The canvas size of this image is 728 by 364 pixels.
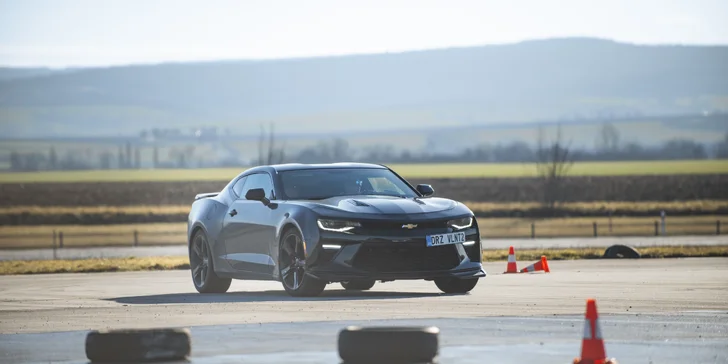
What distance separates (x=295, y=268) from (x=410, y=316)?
3465 mm

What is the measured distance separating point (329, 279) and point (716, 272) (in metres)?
8.47

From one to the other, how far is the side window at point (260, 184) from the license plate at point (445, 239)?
240 centimetres

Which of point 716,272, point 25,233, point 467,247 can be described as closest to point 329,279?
point 467,247

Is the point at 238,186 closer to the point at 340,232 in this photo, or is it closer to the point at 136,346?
the point at 340,232

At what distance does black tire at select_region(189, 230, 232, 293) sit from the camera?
19.7 meters

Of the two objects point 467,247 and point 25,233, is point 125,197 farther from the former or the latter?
point 467,247

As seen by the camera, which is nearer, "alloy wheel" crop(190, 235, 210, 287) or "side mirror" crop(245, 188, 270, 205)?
"side mirror" crop(245, 188, 270, 205)

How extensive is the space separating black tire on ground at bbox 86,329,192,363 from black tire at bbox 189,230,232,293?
28.5ft

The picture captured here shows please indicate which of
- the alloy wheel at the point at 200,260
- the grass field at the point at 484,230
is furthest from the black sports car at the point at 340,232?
the grass field at the point at 484,230

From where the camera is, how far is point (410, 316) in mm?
14469

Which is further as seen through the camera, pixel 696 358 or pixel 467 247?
pixel 467 247

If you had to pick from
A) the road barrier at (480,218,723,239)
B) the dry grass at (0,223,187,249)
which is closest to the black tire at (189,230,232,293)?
the dry grass at (0,223,187,249)

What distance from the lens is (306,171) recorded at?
18922 mm

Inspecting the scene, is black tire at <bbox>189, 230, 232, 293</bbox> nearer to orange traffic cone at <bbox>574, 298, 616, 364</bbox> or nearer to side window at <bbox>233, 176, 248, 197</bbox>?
side window at <bbox>233, 176, 248, 197</bbox>
